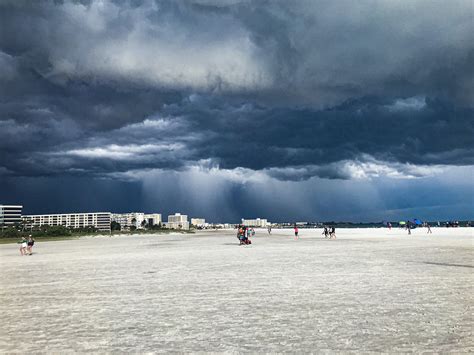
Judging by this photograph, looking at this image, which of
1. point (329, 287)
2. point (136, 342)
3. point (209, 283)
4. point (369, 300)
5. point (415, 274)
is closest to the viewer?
point (136, 342)

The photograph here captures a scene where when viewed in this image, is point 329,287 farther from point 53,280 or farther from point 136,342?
point 53,280

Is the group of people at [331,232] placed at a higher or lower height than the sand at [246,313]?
lower

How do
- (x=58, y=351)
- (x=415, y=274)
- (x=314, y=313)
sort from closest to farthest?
(x=58, y=351)
(x=314, y=313)
(x=415, y=274)

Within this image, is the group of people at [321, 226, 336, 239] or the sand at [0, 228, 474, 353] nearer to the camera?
the sand at [0, 228, 474, 353]

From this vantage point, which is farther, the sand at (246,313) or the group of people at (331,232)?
the group of people at (331,232)

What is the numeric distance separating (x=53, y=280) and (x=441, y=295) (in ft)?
55.1

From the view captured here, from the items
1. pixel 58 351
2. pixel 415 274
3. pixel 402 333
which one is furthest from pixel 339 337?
pixel 415 274

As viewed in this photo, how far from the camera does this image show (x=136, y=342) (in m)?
8.94

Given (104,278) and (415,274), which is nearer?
(415,274)

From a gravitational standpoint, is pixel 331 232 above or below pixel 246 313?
below

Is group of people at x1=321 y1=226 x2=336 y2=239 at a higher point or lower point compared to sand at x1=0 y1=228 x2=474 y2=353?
lower

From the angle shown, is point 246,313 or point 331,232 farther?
point 331,232

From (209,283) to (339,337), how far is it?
949cm

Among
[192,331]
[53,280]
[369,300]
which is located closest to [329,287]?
[369,300]
